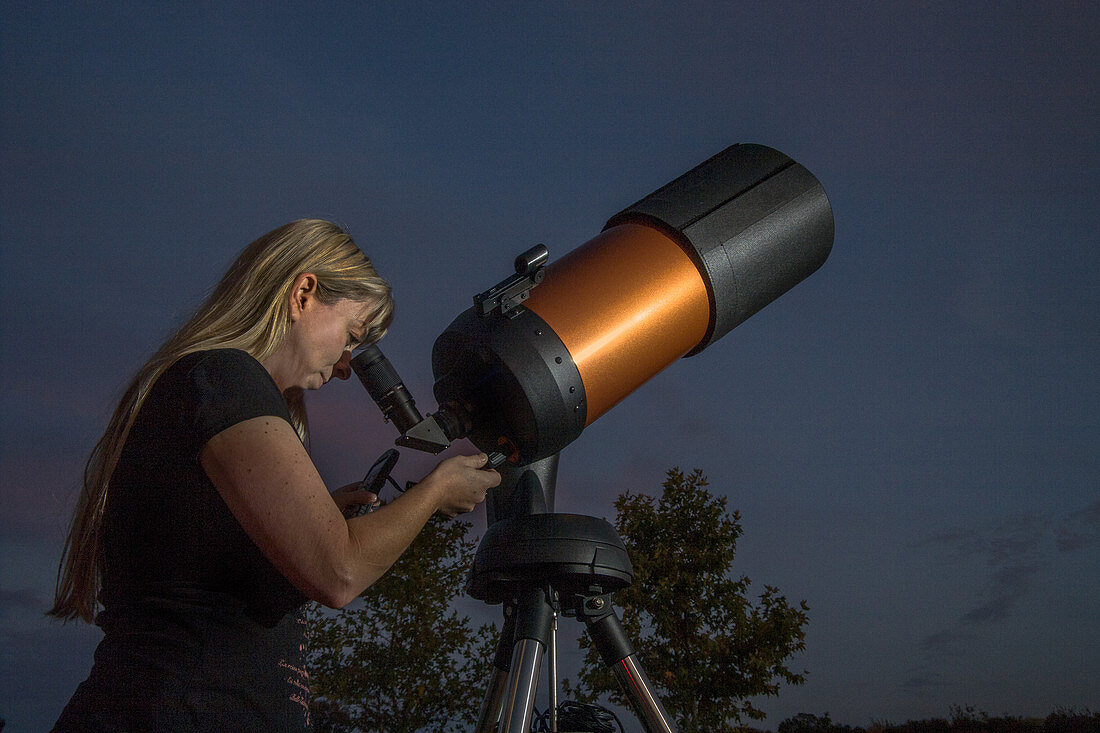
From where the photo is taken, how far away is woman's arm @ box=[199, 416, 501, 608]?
3.99 ft

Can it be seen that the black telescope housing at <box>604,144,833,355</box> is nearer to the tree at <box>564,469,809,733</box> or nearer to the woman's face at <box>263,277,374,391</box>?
the woman's face at <box>263,277,374,391</box>

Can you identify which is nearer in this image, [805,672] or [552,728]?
[552,728]

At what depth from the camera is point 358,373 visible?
6.10 feet

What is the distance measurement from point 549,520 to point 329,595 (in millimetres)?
655

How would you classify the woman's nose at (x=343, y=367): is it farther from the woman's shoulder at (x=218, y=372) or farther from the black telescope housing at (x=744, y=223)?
the black telescope housing at (x=744, y=223)

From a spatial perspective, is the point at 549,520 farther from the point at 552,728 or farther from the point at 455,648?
the point at 455,648

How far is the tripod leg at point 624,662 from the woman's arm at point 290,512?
0.78 m

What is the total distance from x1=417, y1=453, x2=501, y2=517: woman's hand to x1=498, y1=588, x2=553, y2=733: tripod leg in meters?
0.35

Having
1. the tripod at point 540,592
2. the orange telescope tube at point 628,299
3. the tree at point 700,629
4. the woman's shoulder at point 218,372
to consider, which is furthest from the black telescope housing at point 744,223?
the tree at point 700,629

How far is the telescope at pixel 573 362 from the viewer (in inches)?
70.0

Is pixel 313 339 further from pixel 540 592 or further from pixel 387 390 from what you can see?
pixel 540 592

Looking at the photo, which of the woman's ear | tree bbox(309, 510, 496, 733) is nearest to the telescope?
the woman's ear

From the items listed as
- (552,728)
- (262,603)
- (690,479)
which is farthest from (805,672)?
(262,603)

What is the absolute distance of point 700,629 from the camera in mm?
6129
